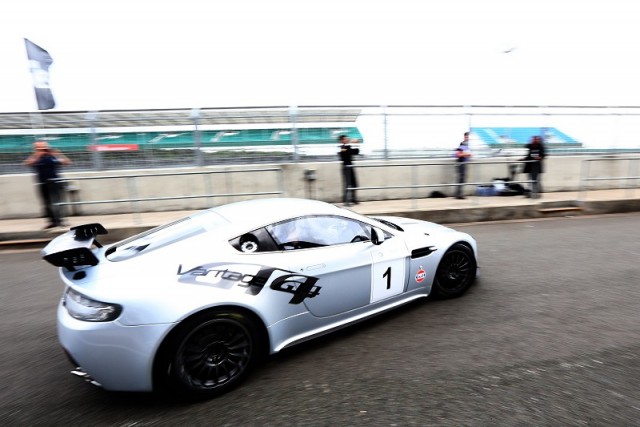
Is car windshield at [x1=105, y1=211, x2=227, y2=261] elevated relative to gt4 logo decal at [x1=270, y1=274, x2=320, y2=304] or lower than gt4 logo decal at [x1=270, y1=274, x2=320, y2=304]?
elevated

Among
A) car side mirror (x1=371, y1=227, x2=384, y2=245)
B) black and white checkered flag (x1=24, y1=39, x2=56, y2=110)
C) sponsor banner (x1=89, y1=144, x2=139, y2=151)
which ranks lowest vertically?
car side mirror (x1=371, y1=227, x2=384, y2=245)

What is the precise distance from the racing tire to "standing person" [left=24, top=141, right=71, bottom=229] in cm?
700

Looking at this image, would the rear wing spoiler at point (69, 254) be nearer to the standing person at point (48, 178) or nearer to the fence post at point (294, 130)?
the standing person at point (48, 178)

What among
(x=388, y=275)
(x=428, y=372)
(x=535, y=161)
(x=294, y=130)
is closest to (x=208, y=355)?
(x=428, y=372)

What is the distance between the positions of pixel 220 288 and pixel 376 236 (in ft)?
5.14

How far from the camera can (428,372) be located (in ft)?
9.14

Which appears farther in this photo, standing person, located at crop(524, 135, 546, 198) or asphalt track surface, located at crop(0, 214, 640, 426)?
standing person, located at crop(524, 135, 546, 198)

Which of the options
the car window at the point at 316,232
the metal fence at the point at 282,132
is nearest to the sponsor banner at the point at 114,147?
the metal fence at the point at 282,132

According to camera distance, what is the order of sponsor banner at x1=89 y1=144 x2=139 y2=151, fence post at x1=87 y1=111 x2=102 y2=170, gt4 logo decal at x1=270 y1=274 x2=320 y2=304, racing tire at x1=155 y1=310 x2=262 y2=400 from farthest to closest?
sponsor banner at x1=89 y1=144 x2=139 y2=151 < fence post at x1=87 y1=111 x2=102 y2=170 < gt4 logo decal at x1=270 y1=274 x2=320 y2=304 < racing tire at x1=155 y1=310 x2=262 y2=400

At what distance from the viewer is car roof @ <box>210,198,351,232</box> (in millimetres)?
3111

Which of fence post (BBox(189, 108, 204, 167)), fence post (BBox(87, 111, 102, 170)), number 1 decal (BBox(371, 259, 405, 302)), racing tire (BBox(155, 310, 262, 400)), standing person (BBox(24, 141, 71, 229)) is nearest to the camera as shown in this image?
racing tire (BBox(155, 310, 262, 400))

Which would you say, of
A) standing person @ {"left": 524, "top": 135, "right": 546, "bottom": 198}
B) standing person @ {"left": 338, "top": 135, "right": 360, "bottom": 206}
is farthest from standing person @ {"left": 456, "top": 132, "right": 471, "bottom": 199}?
standing person @ {"left": 338, "top": 135, "right": 360, "bottom": 206}

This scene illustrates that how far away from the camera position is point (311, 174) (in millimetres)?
10016

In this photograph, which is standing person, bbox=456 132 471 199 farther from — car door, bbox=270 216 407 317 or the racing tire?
the racing tire
